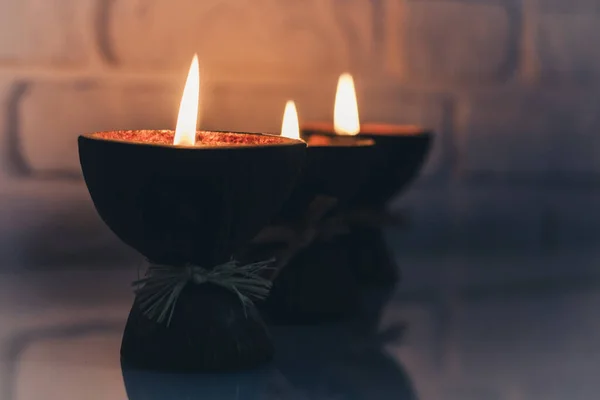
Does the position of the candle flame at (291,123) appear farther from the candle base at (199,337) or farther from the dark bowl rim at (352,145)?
the candle base at (199,337)

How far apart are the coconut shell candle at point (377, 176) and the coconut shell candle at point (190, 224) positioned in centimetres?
22

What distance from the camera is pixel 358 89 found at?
3.20ft

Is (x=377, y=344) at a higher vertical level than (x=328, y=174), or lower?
lower

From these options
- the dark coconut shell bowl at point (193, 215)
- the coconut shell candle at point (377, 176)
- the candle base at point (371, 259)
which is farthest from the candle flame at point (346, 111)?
the dark coconut shell bowl at point (193, 215)

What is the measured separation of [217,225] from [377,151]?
280mm

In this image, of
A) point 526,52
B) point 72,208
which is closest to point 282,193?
point 72,208

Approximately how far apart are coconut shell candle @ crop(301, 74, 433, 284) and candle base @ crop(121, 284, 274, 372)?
0.76 ft

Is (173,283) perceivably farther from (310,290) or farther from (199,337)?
(310,290)

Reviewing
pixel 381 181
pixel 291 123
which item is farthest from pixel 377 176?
pixel 291 123

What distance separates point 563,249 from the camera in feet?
3.40

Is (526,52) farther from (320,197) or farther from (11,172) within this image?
(11,172)

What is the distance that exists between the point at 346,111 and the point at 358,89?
16 cm

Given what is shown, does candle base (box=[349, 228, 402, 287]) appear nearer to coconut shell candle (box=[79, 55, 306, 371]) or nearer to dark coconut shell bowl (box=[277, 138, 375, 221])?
dark coconut shell bowl (box=[277, 138, 375, 221])

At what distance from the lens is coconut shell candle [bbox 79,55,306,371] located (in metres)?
0.51
